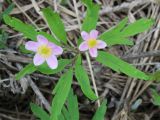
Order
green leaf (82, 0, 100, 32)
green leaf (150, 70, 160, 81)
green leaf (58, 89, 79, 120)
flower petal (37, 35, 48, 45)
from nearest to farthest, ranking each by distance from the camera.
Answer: flower petal (37, 35, 48, 45)
green leaf (82, 0, 100, 32)
green leaf (58, 89, 79, 120)
green leaf (150, 70, 160, 81)

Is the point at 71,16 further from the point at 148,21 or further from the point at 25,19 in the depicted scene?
the point at 148,21

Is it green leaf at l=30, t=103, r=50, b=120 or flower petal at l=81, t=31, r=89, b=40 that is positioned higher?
flower petal at l=81, t=31, r=89, b=40

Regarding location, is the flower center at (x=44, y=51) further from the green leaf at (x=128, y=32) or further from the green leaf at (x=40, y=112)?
the green leaf at (x=40, y=112)

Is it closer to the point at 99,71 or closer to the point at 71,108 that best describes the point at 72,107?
the point at 71,108

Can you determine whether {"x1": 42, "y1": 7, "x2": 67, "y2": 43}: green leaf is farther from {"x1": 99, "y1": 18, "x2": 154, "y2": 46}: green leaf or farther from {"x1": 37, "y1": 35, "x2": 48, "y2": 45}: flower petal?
{"x1": 99, "y1": 18, "x2": 154, "y2": 46}: green leaf

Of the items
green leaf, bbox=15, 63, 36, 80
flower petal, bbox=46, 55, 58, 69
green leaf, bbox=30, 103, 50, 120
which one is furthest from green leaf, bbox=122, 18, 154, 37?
green leaf, bbox=30, 103, 50, 120

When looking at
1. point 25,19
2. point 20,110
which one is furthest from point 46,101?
point 25,19
